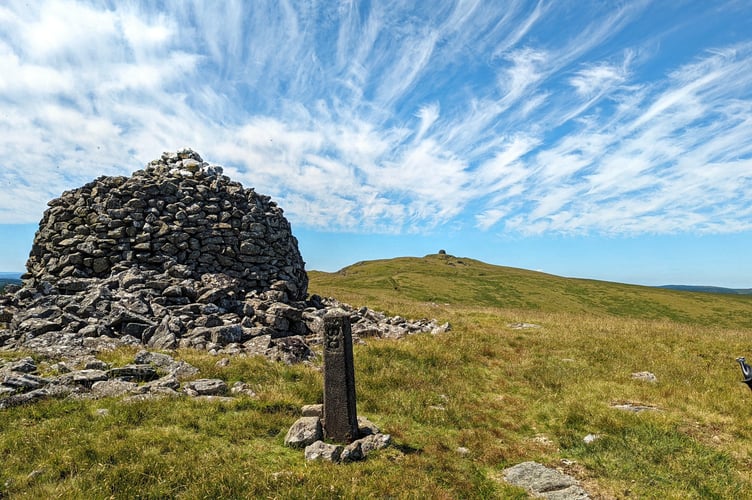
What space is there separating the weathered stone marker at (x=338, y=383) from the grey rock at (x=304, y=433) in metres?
0.28

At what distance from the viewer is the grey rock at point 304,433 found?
335 inches

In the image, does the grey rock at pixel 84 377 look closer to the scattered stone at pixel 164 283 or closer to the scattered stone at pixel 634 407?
the scattered stone at pixel 164 283

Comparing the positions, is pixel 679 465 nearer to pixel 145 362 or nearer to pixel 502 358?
pixel 502 358

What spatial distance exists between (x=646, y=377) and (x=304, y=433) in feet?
42.5

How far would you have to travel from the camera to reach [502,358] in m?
17.8

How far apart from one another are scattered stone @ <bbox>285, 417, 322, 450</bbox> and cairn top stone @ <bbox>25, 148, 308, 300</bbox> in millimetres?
13951

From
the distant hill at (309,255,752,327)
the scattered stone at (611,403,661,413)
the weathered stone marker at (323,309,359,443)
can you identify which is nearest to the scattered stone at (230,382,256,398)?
the weathered stone marker at (323,309,359,443)

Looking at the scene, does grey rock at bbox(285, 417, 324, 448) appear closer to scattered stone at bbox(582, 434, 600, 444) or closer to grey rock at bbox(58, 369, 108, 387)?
grey rock at bbox(58, 369, 108, 387)

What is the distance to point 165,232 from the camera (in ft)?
69.7

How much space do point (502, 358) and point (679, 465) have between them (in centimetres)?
975

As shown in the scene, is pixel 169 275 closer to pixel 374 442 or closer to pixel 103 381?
pixel 103 381

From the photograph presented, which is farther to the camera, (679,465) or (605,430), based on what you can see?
(605,430)

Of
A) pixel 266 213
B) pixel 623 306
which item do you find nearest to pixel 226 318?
pixel 266 213

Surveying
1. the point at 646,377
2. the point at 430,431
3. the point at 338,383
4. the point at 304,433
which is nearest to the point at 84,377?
the point at 304,433
